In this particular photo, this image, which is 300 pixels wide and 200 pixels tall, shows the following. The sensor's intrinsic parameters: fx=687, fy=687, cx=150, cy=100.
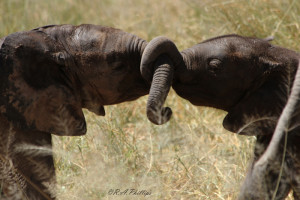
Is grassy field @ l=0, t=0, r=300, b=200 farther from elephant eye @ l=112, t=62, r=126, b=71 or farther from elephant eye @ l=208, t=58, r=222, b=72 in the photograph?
elephant eye @ l=208, t=58, r=222, b=72

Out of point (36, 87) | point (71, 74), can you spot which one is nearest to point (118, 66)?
point (71, 74)

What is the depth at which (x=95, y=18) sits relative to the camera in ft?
29.4

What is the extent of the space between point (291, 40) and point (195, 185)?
2.17 meters

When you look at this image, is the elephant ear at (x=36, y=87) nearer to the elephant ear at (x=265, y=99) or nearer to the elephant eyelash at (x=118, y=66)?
the elephant eyelash at (x=118, y=66)

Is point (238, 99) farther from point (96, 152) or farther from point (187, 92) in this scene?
point (96, 152)

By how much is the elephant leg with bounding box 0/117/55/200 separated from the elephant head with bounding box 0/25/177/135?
10cm

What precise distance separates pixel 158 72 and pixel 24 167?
103 centimetres

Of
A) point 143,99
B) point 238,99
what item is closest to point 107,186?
point 238,99

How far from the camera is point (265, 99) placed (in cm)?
440

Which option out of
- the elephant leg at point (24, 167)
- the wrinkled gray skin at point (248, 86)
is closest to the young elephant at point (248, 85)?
the wrinkled gray skin at point (248, 86)

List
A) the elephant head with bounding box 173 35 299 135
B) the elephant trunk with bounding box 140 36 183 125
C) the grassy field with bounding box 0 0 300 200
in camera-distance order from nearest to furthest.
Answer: the elephant trunk with bounding box 140 36 183 125 < the elephant head with bounding box 173 35 299 135 < the grassy field with bounding box 0 0 300 200

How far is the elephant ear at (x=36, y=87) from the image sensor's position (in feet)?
13.7

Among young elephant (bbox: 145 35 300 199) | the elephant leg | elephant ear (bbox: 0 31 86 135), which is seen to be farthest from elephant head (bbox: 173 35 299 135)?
the elephant leg

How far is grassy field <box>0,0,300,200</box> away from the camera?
4.84 meters
